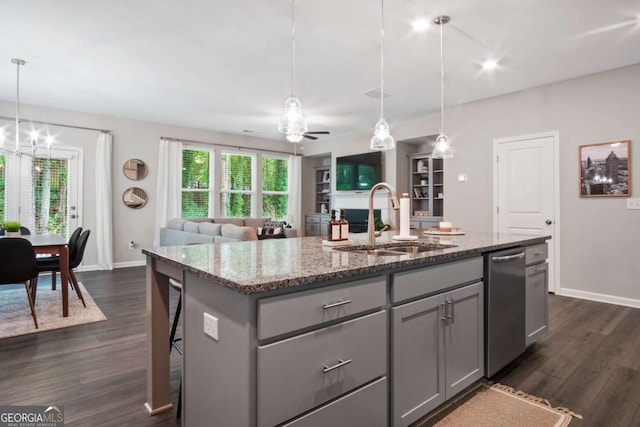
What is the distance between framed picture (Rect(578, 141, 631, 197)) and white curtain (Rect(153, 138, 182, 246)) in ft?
21.2

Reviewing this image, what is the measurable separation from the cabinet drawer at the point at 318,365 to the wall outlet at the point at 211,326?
0.82 feet

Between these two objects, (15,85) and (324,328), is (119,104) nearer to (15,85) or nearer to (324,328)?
(15,85)

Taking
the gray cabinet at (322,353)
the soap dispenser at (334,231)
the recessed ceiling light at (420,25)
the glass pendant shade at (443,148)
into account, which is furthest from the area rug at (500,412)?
the recessed ceiling light at (420,25)

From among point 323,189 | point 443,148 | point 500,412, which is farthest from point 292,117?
point 323,189

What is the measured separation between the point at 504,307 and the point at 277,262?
159 centimetres

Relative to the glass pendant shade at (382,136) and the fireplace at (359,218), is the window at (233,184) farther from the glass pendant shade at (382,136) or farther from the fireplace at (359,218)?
the glass pendant shade at (382,136)

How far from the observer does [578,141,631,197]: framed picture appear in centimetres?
391

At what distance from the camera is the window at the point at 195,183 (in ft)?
23.4

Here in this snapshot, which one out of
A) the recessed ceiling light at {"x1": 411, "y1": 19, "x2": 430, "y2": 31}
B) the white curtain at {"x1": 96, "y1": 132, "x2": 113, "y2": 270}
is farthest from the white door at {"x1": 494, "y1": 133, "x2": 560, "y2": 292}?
the white curtain at {"x1": 96, "y1": 132, "x2": 113, "y2": 270}

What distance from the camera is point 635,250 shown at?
3.86m

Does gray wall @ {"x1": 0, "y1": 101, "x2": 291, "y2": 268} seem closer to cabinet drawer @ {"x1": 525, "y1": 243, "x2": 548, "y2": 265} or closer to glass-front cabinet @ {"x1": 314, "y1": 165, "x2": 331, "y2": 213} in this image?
glass-front cabinet @ {"x1": 314, "y1": 165, "x2": 331, "y2": 213}

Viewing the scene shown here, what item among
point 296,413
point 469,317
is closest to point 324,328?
point 296,413

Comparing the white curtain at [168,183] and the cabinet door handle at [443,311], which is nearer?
the cabinet door handle at [443,311]

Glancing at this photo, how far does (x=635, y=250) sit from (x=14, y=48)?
22.6 ft
